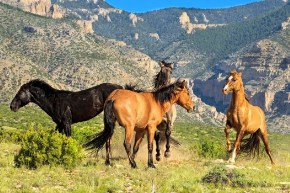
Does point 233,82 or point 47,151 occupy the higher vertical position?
point 233,82

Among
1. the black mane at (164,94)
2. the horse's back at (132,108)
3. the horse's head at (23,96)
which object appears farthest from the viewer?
the horse's head at (23,96)

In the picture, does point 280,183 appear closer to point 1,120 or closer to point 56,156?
point 56,156

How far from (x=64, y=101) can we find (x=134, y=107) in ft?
11.4

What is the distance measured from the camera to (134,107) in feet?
43.3

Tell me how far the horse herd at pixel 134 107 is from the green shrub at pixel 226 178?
7.77 feet

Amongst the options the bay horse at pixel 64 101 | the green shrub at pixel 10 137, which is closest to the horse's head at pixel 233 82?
the bay horse at pixel 64 101

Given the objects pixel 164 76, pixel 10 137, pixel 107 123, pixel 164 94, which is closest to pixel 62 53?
pixel 10 137

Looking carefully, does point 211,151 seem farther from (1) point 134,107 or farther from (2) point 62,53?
(2) point 62,53

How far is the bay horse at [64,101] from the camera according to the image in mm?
15539

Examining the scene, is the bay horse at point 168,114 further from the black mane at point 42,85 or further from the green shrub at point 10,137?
the green shrub at point 10,137

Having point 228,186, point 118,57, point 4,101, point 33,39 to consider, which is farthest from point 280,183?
point 118,57

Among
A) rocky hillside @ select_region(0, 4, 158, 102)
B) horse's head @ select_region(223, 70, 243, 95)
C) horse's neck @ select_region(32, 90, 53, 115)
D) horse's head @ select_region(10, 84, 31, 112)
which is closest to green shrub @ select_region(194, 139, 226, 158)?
→ horse's head @ select_region(223, 70, 243, 95)

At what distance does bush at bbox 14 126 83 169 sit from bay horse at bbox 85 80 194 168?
0.60m

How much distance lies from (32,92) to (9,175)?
4838 millimetres
